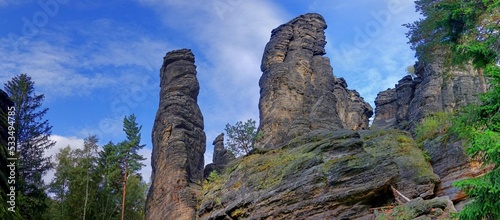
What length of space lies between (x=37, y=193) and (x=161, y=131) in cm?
1474

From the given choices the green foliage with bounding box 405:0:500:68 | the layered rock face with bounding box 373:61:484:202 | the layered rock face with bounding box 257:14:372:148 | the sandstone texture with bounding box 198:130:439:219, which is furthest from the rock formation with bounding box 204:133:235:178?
the green foliage with bounding box 405:0:500:68

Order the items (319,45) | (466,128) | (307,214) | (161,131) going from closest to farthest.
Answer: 1. (466,128)
2. (307,214)
3. (161,131)
4. (319,45)

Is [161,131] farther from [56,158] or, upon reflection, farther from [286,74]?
[286,74]

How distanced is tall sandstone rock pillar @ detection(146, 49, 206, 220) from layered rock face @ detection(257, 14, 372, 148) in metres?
8.33

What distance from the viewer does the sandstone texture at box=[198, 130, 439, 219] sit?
21.8 meters

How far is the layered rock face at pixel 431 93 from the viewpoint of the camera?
149 feet

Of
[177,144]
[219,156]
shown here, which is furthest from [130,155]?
[219,156]

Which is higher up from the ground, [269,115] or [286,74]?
[286,74]

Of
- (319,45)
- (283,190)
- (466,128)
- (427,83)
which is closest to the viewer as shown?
(466,128)

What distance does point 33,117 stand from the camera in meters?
43.4

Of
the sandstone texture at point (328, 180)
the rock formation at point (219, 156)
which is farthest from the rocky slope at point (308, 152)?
the rock formation at point (219, 156)

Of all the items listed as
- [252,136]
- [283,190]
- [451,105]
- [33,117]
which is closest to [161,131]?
[252,136]

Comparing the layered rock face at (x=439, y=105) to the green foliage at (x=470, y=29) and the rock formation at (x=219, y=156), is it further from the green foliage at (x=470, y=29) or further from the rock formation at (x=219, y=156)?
the rock formation at (x=219, y=156)

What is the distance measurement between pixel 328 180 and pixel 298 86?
3195 centimetres
